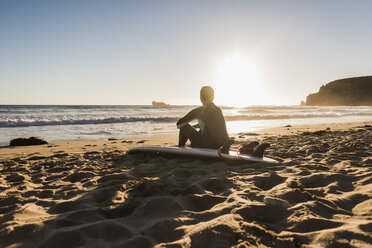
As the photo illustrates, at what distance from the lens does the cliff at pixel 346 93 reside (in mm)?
72206

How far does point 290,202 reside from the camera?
2211mm

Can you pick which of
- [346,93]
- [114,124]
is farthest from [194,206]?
[346,93]

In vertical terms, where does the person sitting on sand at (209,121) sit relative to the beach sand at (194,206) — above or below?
above

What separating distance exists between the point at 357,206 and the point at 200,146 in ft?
9.90

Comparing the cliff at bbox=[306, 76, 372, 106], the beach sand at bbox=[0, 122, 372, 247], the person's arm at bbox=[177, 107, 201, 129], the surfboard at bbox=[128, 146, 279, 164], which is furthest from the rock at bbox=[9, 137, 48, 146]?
the cliff at bbox=[306, 76, 372, 106]

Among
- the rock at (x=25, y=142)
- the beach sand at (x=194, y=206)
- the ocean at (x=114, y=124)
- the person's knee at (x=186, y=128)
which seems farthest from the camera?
the ocean at (x=114, y=124)

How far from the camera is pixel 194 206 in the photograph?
7.42ft

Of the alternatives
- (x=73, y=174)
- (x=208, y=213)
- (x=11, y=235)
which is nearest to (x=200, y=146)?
(x=73, y=174)

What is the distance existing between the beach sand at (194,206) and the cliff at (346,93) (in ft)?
273

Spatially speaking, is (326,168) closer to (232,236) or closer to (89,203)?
(232,236)

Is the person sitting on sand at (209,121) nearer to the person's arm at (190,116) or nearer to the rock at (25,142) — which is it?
the person's arm at (190,116)

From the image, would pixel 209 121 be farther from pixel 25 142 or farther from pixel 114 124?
pixel 114 124

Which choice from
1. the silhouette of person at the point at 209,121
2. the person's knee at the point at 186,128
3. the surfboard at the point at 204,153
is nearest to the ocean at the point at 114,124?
the surfboard at the point at 204,153

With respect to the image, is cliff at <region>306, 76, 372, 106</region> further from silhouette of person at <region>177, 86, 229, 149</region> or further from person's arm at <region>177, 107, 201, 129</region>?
person's arm at <region>177, 107, 201, 129</region>
